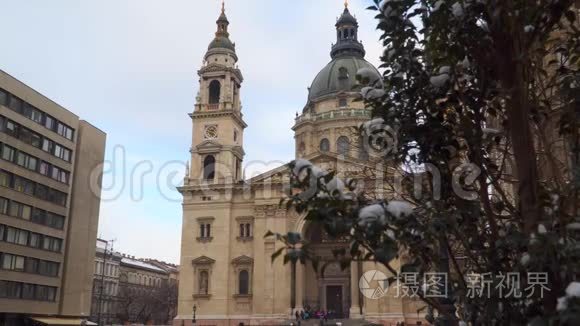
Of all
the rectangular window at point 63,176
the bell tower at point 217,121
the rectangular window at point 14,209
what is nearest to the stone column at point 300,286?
the bell tower at point 217,121

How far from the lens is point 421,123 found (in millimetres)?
6383

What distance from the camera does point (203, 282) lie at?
5119cm

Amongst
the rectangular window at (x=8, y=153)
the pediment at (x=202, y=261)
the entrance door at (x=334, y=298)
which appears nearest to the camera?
the rectangular window at (x=8, y=153)

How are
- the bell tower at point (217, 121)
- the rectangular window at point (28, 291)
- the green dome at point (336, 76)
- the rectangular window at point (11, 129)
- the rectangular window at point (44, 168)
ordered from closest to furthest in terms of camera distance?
the rectangular window at point (11, 129) → the rectangular window at point (28, 291) → the rectangular window at point (44, 168) → the bell tower at point (217, 121) → the green dome at point (336, 76)

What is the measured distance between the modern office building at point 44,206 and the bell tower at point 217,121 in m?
8.73

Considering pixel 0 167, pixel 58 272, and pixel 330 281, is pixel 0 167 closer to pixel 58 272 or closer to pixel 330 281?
pixel 58 272

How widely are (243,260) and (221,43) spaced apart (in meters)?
20.1

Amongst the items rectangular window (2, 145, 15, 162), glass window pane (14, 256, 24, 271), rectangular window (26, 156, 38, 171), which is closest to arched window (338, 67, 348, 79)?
rectangular window (26, 156, 38, 171)

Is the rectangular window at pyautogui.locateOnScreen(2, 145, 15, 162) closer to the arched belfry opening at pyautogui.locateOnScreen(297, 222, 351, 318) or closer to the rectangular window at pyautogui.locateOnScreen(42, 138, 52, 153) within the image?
the rectangular window at pyautogui.locateOnScreen(42, 138, 52, 153)

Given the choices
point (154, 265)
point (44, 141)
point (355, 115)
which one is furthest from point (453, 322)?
point (154, 265)

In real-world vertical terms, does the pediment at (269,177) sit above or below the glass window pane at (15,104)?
below

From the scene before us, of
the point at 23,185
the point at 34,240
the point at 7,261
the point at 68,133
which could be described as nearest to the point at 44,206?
the point at 34,240

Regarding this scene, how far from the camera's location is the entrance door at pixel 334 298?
170 feet

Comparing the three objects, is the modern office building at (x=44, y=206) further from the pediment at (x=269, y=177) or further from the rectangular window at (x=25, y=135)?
the pediment at (x=269, y=177)
